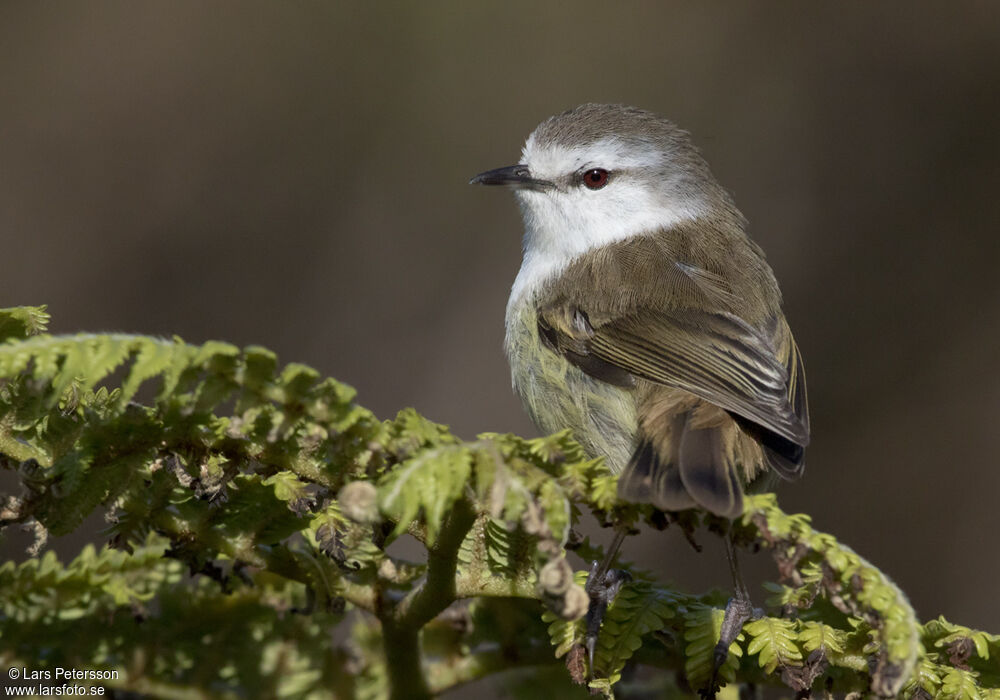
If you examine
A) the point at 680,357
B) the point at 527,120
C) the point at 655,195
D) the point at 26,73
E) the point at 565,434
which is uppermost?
the point at 26,73

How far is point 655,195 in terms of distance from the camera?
3.92 meters

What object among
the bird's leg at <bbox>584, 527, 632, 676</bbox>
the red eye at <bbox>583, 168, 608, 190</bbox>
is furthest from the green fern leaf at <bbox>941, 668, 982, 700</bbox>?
the red eye at <bbox>583, 168, 608, 190</bbox>

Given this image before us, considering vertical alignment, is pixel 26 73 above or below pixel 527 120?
above

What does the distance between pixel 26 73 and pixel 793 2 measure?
520 cm

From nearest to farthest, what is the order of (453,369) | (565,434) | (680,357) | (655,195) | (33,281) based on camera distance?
(565,434) → (680,357) → (655,195) → (33,281) → (453,369)

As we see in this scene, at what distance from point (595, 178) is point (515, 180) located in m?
0.31

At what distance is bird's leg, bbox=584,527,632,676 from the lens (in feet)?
6.48

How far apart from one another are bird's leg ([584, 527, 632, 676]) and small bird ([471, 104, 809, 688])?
9.7 inches

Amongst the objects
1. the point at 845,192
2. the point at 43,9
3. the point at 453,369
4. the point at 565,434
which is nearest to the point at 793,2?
the point at 845,192

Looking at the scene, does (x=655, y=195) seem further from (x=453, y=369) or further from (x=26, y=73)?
(x=26, y=73)

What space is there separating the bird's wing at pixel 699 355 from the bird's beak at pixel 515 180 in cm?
80

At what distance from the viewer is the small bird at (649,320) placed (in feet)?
8.48

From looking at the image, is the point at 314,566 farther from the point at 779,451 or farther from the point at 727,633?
the point at 779,451

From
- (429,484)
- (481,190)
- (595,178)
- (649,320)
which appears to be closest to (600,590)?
(429,484)
